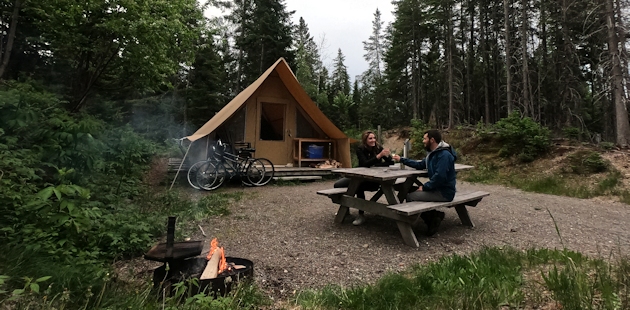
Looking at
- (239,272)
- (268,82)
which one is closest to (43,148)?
(239,272)

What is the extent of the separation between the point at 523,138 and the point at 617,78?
96.0 inches

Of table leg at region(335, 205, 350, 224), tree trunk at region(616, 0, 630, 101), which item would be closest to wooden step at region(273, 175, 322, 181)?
table leg at region(335, 205, 350, 224)

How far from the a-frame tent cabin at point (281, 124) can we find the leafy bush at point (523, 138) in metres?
4.78

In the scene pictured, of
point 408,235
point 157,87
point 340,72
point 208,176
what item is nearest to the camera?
point 408,235

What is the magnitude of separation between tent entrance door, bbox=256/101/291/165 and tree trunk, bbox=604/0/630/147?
8.36 meters

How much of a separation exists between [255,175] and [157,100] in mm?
10271

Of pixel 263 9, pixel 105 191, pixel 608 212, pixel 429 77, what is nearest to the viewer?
pixel 105 191

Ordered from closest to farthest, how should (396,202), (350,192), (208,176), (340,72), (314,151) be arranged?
(396,202) < (350,192) < (208,176) < (314,151) < (340,72)

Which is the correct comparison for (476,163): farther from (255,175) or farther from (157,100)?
(157,100)

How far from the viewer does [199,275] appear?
216cm

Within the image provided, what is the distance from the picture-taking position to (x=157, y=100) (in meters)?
15.2

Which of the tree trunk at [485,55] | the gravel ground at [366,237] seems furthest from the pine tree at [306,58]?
the gravel ground at [366,237]

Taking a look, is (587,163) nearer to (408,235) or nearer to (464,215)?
(464,215)

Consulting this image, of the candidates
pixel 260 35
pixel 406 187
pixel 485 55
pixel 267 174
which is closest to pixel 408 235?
pixel 406 187
